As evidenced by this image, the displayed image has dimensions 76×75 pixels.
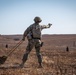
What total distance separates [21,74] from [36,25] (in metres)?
3.44

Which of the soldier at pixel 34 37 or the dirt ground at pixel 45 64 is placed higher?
the soldier at pixel 34 37

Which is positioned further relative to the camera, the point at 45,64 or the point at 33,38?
the point at 45,64

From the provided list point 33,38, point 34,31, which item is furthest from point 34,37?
point 34,31

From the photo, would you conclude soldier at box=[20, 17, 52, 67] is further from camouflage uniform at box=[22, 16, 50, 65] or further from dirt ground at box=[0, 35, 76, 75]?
dirt ground at box=[0, 35, 76, 75]

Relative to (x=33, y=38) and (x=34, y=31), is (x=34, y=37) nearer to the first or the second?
(x=33, y=38)

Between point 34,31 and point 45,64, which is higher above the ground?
point 34,31

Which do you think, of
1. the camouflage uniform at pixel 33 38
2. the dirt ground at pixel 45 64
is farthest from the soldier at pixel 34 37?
the dirt ground at pixel 45 64

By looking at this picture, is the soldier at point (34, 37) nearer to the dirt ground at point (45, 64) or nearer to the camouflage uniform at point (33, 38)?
the camouflage uniform at point (33, 38)

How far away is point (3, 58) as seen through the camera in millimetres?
12945

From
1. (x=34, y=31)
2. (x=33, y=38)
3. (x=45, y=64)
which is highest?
(x=34, y=31)

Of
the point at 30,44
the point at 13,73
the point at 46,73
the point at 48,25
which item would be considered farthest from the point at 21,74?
the point at 48,25

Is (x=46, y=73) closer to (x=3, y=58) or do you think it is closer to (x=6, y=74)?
(x=6, y=74)

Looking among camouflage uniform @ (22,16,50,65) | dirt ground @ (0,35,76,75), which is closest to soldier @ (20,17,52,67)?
Result: camouflage uniform @ (22,16,50,65)

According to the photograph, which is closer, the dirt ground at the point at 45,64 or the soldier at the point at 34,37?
the dirt ground at the point at 45,64
